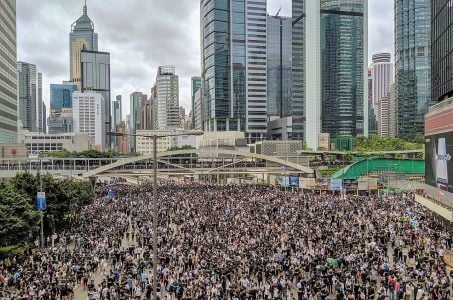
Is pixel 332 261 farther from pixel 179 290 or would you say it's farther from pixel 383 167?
pixel 383 167

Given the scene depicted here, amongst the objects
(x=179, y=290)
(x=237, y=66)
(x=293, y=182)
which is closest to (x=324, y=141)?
(x=237, y=66)

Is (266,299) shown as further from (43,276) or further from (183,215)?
(183,215)

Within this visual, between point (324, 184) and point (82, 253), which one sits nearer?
point (82, 253)

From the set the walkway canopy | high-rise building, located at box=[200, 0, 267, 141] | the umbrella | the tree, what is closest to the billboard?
the umbrella

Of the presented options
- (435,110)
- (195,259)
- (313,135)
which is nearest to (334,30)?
(313,135)

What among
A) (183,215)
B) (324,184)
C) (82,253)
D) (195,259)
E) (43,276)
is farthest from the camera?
(324,184)

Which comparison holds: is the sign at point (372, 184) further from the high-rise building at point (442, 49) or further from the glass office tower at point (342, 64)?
the glass office tower at point (342, 64)

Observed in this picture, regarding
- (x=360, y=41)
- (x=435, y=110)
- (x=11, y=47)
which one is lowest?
(x=435, y=110)
